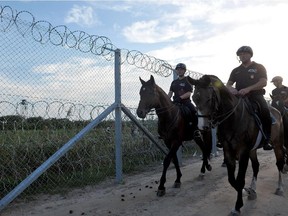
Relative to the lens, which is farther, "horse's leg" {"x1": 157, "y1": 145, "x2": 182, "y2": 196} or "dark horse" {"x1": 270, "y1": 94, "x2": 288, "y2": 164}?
"dark horse" {"x1": 270, "y1": 94, "x2": 288, "y2": 164}

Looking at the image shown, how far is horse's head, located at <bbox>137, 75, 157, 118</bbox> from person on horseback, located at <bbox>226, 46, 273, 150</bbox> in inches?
67.3

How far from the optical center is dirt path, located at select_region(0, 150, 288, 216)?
6.22m

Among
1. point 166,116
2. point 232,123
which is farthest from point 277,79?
point 232,123

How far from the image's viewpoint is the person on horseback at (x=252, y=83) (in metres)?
6.63

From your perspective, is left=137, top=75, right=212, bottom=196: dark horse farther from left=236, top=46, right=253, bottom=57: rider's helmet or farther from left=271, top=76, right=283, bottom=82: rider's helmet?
left=271, top=76, right=283, bottom=82: rider's helmet

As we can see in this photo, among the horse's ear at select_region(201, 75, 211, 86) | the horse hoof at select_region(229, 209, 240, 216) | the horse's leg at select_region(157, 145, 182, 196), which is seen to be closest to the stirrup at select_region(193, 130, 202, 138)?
the horse's leg at select_region(157, 145, 182, 196)

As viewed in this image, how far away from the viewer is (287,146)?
357 inches

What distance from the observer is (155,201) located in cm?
690

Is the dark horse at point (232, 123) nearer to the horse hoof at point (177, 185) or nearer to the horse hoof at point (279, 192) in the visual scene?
the horse hoof at point (279, 192)

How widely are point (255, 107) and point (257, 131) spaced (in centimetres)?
45

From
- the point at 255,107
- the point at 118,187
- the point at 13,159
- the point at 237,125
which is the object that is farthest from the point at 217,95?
the point at 13,159

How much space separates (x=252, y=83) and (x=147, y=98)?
220cm

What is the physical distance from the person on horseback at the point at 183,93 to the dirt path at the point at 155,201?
1451 mm

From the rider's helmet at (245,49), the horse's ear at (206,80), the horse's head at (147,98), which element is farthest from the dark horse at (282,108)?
the horse's ear at (206,80)
